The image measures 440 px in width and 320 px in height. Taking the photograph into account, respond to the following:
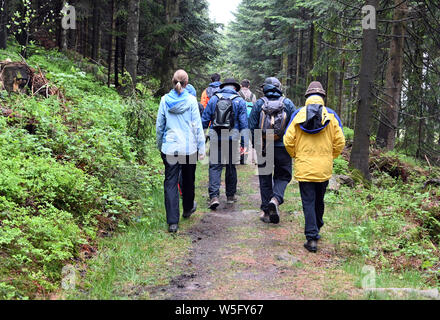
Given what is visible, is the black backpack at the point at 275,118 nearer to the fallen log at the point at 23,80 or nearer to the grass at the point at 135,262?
the grass at the point at 135,262

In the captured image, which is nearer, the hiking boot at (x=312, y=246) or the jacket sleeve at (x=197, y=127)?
the hiking boot at (x=312, y=246)

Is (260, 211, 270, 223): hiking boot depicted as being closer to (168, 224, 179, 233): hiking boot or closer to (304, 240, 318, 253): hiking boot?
(304, 240, 318, 253): hiking boot

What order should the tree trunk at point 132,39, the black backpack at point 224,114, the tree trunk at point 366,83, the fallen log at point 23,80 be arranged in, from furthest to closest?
1. the tree trunk at point 132,39
2. the tree trunk at point 366,83
3. the fallen log at point 23,80
4. the black backpack at point 224,114

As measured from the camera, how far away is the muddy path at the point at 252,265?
13.4 feet

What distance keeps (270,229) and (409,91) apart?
10891mm

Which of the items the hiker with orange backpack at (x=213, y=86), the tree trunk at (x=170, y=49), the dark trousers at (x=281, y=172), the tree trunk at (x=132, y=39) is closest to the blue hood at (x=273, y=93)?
the dark trousers at (x=281, y=172)

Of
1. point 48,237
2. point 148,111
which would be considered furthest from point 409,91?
point 48,237

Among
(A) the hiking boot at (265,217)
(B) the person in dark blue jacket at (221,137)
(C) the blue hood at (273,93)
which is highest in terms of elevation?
(C) the blue hood at (273,93)

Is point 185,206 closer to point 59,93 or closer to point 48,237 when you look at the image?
point 48,237

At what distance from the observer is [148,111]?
349 inches

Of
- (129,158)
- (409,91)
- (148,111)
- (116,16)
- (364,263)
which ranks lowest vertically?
(364,263)

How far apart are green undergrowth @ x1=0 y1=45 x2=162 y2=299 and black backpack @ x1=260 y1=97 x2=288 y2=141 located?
239 centimetres

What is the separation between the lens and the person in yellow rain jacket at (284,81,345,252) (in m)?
5.36

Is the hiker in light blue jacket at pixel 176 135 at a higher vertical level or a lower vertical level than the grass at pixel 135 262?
higher
